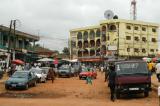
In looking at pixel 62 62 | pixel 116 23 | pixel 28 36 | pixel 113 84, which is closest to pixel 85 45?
pixel 116 23

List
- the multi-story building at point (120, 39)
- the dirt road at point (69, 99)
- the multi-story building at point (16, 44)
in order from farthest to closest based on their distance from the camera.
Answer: the multi-story building at point (120, 39) < the multi-story building at point (16, 44) < the dirt road at point (69, 99)

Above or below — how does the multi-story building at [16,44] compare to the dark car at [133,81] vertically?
above

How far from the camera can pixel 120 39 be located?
111312 millimetres

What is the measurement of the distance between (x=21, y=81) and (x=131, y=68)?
9.63 m

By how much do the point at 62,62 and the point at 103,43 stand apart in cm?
3170

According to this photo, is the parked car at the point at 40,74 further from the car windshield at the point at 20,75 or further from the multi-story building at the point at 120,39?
the multi-story building at the point at 120,39

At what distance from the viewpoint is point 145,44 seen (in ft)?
383

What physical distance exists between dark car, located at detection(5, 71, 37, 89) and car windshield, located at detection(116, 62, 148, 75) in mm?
8717

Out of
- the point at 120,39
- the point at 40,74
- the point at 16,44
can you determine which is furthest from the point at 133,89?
the point at 120,39

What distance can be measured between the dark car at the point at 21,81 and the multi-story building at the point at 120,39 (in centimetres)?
7076

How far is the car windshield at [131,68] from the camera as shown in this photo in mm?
25861

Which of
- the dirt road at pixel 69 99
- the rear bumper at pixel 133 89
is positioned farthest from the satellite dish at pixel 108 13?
the rear bumper at pixel 133 89

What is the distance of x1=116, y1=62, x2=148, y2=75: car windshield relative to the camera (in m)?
25.9

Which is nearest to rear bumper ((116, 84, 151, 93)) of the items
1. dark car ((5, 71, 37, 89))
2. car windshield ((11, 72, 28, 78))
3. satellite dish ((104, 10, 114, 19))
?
dark car ((5, 71, 37, 89))
